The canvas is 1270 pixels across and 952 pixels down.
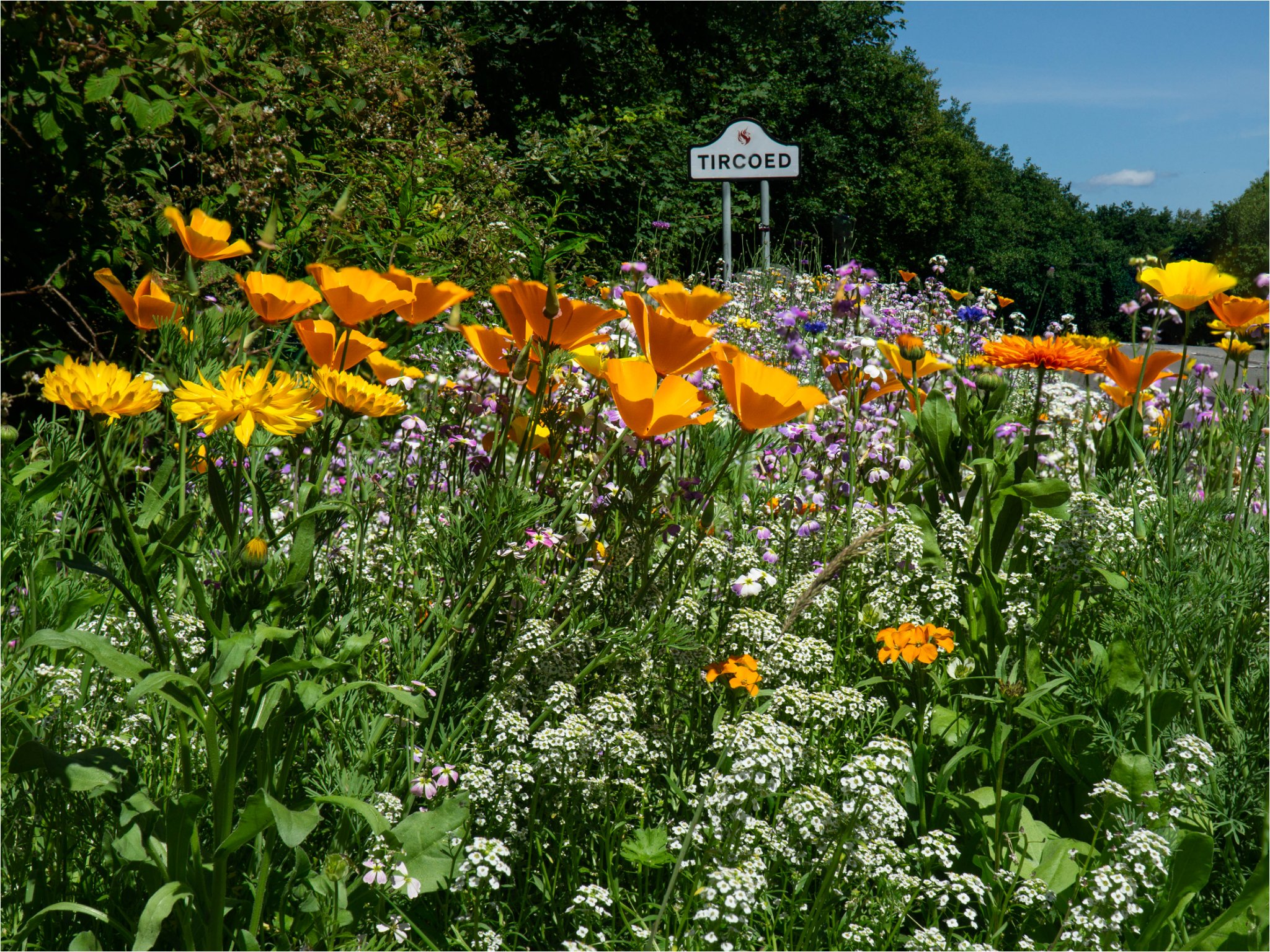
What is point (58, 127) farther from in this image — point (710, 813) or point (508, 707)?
point (710, 813)

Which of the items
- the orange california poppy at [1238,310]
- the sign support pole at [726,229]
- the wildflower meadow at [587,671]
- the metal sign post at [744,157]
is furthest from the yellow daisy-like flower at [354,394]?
the sign support pole at [726,229]

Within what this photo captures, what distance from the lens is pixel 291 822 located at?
3.47ft

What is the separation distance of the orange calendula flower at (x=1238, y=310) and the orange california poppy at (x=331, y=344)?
1.88 metres

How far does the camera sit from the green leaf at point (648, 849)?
145cm

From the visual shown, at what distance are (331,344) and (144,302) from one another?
0.99ft

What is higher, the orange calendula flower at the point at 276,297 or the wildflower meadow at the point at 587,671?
the orange calendula flower at the point at 276,297

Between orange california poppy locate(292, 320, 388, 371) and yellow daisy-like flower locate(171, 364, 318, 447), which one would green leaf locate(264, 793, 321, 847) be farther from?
orange california poppy locate(292, 320, 388, 371)

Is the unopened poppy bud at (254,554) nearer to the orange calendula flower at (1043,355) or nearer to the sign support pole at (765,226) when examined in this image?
the orange calendula flower at (1043,355)

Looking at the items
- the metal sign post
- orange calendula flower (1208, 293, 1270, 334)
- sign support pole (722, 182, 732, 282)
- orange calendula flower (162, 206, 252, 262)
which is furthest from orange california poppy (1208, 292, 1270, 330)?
sign support pole (722, 182, 732, 282)

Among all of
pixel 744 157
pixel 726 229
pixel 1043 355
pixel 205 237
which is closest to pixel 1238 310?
pixel 1043 355

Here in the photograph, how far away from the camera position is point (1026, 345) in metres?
2.09

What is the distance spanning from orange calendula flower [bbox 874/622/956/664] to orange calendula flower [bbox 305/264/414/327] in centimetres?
110

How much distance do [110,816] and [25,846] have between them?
0.15 metres

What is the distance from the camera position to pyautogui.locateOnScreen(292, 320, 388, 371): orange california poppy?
133 cm
